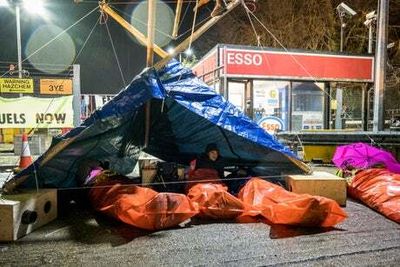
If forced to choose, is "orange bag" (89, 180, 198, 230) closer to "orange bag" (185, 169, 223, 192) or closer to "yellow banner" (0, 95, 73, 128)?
"orange bag" (185, 169, 223, 192)

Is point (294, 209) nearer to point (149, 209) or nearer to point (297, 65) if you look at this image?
point (149, 209)

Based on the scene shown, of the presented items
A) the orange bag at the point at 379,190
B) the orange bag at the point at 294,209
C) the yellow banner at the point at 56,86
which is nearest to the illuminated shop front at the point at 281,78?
the yellow banner at the point at 56,86

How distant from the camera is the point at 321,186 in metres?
5.02

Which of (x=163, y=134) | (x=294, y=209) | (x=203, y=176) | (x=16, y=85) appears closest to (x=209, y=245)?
(x=294, y=209)

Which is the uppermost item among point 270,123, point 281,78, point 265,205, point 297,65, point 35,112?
point 297,65

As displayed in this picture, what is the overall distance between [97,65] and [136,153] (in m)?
26.0

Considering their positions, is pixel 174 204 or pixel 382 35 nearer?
pixel 174 204

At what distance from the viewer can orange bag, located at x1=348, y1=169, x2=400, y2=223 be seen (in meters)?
4.45

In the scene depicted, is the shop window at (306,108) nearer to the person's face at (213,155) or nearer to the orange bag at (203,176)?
the person's face at (213,155)

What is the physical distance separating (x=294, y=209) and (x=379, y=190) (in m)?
1.72

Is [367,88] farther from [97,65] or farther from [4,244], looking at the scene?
[97,65]

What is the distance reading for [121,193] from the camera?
4367 millimetres

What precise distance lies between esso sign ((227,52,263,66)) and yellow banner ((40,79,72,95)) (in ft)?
17.5

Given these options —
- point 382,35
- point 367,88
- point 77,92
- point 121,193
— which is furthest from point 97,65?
point 121,193
